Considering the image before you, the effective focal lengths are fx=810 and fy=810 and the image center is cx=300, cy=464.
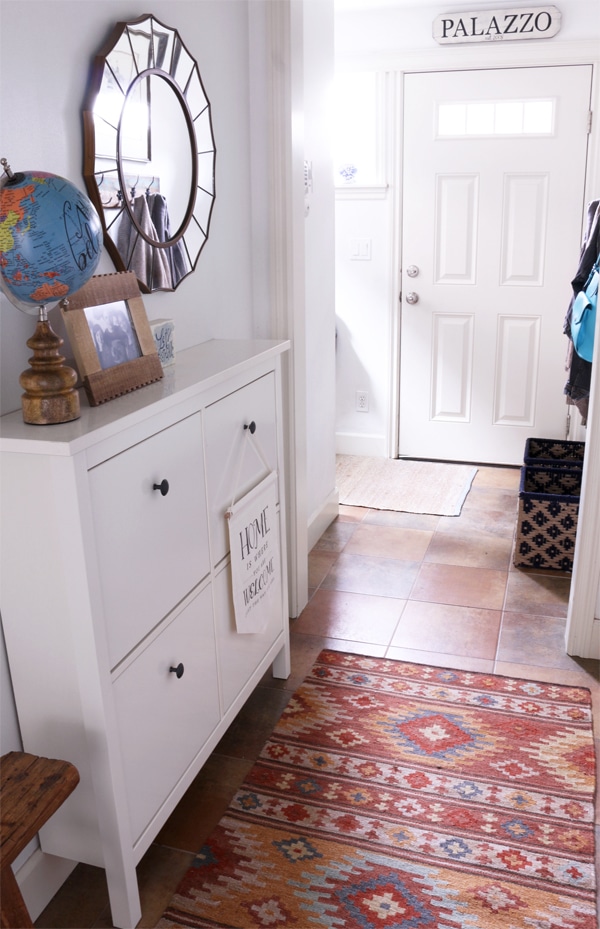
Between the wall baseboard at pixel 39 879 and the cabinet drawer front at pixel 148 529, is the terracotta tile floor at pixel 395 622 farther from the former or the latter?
the cabinet drawer front at pixel 148 529

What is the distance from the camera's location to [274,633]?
7.67ft

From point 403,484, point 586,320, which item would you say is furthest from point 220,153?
point 403,484

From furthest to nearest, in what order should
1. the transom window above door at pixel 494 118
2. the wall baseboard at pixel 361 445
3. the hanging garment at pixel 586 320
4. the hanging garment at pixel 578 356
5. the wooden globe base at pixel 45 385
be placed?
the wall baseboard at pixel 361 445
the transom window above door at pixel 494 118
the hanging garment at pixel 578 356
the hanging garment at pixel 586 320
the wooden globe base at pixel 45 385

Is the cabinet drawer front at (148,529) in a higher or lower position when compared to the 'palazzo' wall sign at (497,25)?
lower

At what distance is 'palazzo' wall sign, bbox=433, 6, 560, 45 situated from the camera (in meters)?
3.64

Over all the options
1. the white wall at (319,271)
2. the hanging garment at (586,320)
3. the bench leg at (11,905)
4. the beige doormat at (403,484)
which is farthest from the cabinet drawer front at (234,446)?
the beige doormat at (403,484)

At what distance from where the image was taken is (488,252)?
13.4 feet

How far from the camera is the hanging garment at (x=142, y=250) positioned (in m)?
1.86

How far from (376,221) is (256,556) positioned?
2.61 meters

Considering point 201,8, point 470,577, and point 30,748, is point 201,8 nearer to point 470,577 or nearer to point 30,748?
point 30,748

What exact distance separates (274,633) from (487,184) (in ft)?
8.82

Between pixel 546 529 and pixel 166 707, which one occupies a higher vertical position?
pixel 166 707

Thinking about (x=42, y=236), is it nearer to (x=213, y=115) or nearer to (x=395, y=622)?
(x=213, y=115)

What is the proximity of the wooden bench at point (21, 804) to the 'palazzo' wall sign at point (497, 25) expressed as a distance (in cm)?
363
